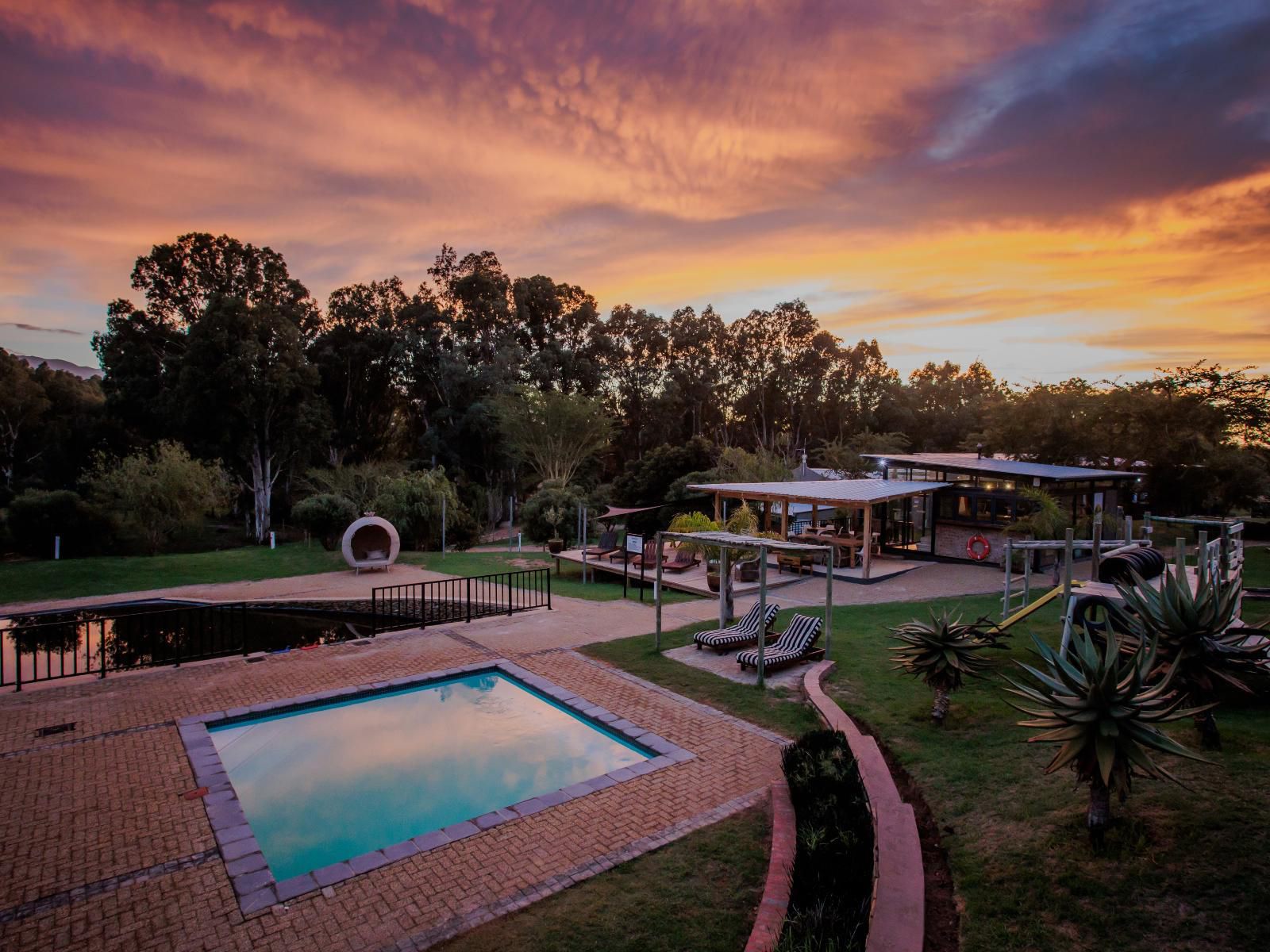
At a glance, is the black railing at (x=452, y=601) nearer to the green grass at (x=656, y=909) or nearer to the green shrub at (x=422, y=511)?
the green shrub at (x=422, y=511)

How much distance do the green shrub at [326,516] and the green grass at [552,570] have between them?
9.77ft

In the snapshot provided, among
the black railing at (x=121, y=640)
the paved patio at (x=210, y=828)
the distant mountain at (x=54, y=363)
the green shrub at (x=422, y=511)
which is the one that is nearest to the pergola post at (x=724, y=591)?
the paved patio at (x=210, y=828)

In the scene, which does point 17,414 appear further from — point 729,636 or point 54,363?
point 729,636

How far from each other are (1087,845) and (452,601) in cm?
1395

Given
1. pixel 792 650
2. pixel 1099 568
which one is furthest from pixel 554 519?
pixel 1099 568

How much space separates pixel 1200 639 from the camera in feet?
14.9

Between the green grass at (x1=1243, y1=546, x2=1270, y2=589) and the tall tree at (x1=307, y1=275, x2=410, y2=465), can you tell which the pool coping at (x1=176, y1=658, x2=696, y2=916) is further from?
the tall tree at (x1=307, y1=275, x2=410, y2=465)

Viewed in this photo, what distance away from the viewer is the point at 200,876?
4.67 metres

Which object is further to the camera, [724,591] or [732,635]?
[724,591]

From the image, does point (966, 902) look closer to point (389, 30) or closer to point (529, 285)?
point (389, 30)

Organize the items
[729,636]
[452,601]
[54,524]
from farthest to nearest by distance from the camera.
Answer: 1. [54,524]
2. [452,601]
3. [729,636]

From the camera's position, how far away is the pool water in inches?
238

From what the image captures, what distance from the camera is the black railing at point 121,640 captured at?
10773mm

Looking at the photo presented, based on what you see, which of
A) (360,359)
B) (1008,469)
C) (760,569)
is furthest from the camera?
(360,359)
